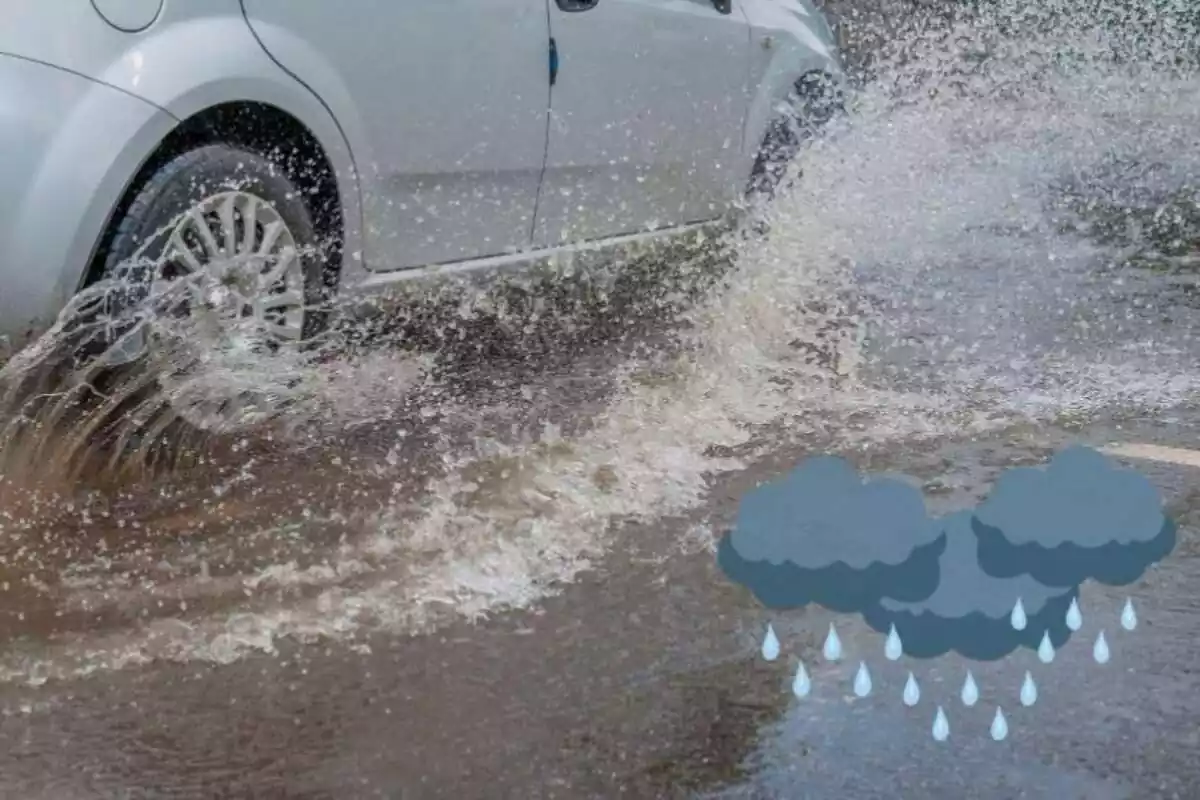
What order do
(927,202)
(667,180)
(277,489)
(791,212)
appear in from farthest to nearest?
(927,202), (791,212), (667,180), (277,489)

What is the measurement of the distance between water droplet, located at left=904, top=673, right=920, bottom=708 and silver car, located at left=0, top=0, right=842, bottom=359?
6.41 feet

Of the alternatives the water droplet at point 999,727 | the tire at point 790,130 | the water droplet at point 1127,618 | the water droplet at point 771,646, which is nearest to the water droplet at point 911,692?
the water droplet at point 999,727

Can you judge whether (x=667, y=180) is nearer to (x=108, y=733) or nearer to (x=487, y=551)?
(x=487, y=551)

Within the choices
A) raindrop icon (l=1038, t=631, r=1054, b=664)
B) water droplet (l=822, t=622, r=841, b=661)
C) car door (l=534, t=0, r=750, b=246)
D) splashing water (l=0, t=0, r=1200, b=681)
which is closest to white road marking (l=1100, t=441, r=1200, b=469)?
splashing water (l=0, t=0, r=1200, b=681)

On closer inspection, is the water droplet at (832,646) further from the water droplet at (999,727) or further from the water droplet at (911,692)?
the water droplet at (999,727)

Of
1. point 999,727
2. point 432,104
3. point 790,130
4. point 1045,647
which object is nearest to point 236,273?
point 432,104

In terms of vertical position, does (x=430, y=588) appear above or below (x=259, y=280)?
below

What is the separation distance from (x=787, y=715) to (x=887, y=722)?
0.17 metres

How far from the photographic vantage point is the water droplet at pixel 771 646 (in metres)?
2.49

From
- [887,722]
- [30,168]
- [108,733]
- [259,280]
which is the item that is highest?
[30,168]

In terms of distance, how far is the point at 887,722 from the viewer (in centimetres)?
232

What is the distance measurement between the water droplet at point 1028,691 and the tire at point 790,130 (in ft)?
11.7

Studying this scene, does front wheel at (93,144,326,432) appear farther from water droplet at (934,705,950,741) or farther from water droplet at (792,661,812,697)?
water droplet at (934,705,950,741)

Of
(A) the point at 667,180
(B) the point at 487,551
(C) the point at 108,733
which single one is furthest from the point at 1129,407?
(C) the point at 108,733
